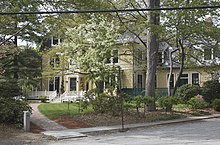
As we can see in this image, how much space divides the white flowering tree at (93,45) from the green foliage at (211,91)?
863 centimetres

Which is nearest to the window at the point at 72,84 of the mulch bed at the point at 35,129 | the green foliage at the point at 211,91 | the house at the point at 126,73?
the house at the point at 126,73

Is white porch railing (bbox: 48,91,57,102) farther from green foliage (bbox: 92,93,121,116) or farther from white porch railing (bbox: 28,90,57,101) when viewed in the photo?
green foliage (bbox: 92,93,121,116)

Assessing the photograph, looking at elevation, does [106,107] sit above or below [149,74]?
below

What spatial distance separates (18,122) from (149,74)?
1058 centimetres

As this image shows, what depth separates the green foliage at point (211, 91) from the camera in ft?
99.7

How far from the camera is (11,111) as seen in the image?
56.4ft

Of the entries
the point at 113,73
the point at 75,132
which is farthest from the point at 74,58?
the point at 75,132

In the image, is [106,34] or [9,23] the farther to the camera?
[106,34]

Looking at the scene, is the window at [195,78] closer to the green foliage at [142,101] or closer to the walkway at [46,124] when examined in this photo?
the green foliage at [142,101]

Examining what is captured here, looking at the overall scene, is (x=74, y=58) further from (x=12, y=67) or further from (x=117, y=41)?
(x=12, y=67)

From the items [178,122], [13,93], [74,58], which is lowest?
[178,122]

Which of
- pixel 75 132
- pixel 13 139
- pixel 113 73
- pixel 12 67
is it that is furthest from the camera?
pixel 12 67

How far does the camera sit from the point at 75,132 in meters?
16.5

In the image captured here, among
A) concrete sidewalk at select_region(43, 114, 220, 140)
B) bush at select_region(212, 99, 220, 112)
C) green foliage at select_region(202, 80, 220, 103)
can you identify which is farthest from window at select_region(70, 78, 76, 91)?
concrete sidewalk at select_region(43, 114, 220, 140)
